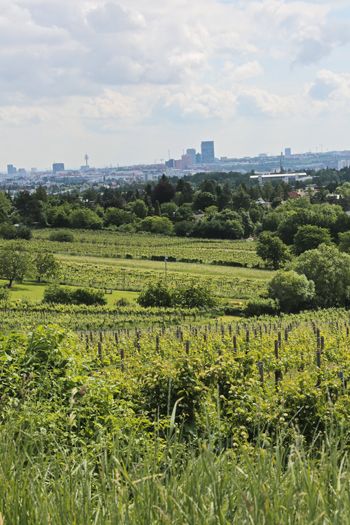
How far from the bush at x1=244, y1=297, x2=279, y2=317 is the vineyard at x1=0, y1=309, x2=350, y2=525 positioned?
1055 inches

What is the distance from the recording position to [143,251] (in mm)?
78562

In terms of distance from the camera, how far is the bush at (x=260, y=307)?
4153 cm

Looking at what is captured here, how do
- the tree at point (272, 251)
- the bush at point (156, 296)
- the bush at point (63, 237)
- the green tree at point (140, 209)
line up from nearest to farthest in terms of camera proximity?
1. the bush at point (156, 296)
2. the tree at point (272, 251)
3. the bush at point (63, 237)
4. the green tree at point (140, 209)

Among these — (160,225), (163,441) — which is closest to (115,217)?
(160,225)

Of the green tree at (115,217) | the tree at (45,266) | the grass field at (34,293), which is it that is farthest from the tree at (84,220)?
the grass field at (34,293)

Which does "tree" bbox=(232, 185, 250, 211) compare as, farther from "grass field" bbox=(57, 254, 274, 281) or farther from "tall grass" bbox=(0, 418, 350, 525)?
"tall grass" bbox=(0, 418, 350, 525)

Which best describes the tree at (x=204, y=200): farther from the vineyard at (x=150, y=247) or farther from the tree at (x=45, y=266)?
the tree at (x=45, y=266)

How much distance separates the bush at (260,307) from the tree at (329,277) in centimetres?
552

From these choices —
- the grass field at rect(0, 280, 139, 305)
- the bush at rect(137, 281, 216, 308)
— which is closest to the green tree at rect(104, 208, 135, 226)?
the grass field at rect(0, 280, 139, 305)

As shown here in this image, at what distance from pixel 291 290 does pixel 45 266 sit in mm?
26681

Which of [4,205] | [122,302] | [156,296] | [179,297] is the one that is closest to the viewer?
[156,296]

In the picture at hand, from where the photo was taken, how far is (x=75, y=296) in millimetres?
44750

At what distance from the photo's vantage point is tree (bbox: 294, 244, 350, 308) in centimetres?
4569

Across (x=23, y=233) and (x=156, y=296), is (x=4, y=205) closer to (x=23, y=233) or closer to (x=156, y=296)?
(x=23, y=233)
